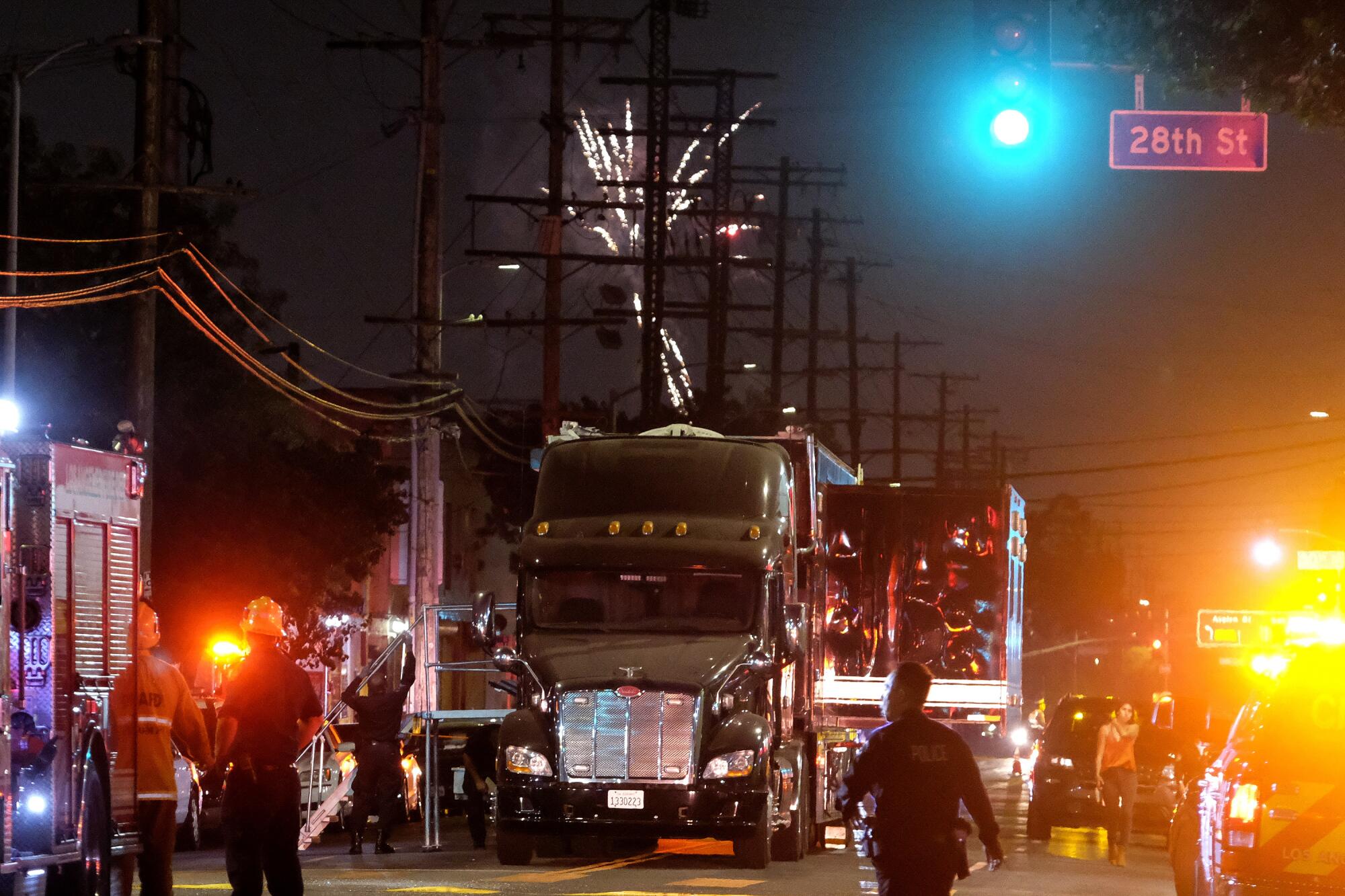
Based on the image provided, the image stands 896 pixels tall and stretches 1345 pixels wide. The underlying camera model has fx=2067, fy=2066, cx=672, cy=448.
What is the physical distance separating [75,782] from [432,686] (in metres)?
15.7

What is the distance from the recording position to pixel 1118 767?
22438mm

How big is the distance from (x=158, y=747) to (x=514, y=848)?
20.3 feet

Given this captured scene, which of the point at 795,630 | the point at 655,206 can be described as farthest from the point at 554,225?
the point at 795,630

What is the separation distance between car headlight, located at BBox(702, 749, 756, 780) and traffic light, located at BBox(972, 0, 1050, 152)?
550 centimetres

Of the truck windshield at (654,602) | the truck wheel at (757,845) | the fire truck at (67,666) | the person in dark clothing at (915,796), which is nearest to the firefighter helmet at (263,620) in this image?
the fire truck at (67,666)

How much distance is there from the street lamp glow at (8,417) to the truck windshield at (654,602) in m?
6.99

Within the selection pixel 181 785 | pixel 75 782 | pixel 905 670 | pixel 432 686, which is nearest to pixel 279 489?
pixel 432 686

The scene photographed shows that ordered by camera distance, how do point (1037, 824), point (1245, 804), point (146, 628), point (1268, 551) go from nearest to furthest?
point (1245, 804) < point (146, 628) < point (1037, 824) < point (1268, 551)

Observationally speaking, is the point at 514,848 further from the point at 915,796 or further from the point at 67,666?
the point at 915,796

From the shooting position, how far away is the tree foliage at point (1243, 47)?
14.8 metres

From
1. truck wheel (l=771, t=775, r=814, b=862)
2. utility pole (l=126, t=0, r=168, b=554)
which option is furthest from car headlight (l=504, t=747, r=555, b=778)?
utility pole (l=126, t=0, r=168, b=554)

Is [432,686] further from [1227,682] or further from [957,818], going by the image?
[1227,682]

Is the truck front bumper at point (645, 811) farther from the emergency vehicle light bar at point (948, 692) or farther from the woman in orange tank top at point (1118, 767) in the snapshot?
the woman in orange tank top at point (1118, 767)

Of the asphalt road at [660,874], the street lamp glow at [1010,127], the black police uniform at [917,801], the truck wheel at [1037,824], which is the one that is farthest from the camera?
the truck wheel at [1037,824]
